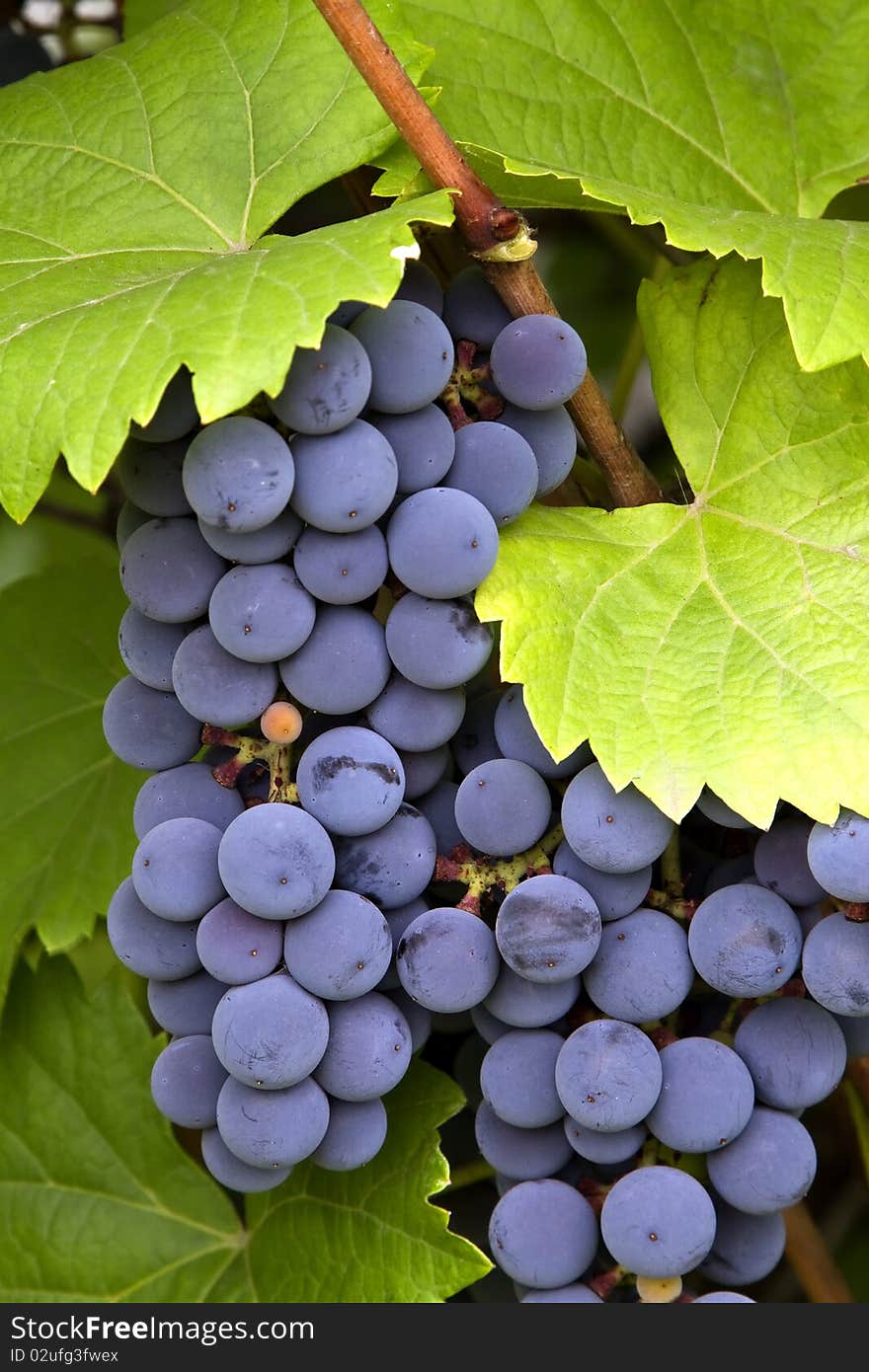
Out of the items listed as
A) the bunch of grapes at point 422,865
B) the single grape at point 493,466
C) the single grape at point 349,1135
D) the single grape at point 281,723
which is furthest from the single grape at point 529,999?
the single grape at point 493,466

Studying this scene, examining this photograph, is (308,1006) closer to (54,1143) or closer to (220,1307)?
(220,1307)

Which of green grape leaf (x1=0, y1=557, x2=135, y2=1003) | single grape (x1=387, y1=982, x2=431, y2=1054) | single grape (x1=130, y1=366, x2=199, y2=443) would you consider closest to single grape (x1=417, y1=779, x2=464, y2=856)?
single grape (x1=387, y1=982, x2=431, y2=1054)

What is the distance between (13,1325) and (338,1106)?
0.34 meters

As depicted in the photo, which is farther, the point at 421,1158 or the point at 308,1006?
the point at 421,1158

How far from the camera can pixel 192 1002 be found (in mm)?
883

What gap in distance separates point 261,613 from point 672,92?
0.61 m

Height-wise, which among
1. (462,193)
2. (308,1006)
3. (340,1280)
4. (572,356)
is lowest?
(340,1280)

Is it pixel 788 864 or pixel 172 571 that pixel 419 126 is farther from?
pixel 788 864

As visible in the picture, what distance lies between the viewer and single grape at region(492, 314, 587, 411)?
2.76ft

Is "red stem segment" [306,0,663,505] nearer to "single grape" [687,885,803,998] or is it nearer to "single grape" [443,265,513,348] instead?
"single grape" [443,265,513,348]

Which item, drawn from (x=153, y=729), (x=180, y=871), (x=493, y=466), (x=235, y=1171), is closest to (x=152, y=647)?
(x=153, y=729)

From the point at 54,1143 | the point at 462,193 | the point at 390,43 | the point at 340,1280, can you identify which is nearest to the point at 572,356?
the point at 462,193

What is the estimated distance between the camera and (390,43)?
36.4 inches

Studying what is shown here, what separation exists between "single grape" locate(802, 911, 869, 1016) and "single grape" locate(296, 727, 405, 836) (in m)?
0.30
